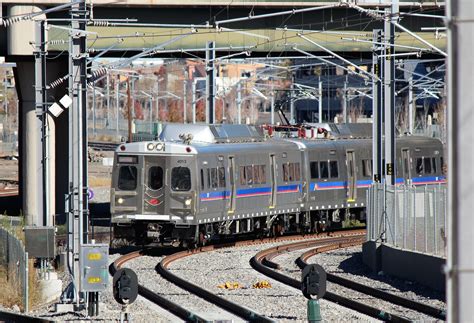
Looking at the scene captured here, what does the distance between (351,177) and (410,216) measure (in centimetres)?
1258

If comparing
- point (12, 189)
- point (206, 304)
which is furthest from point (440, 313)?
point (12, 189)

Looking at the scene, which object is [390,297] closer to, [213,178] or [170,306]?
[170,306]

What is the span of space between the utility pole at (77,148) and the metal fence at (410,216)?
267 inches

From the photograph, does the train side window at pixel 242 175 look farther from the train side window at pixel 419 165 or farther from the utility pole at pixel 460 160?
the utility pole at pixel 460 160

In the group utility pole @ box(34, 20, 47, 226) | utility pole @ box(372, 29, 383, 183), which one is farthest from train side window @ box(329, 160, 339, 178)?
utility pole @ box(34, 20, 47, 226)

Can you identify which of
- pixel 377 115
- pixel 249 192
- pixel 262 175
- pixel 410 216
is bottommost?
pixel 410 216

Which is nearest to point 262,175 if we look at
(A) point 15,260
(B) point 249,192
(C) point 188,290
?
(B) point 249,192

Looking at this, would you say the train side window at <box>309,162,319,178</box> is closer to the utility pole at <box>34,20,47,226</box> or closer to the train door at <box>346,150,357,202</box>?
the train door at <box>346,150,357,202</box>

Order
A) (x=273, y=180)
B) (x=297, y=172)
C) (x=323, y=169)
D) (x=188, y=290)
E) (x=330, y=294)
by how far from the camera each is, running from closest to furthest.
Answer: (x=330, y=294) → (x=188, y=290) → (x=273, y=180) → (x=297, y=172) → (x=323, y=169)

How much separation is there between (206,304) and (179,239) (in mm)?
9311

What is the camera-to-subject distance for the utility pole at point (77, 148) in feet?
66.2

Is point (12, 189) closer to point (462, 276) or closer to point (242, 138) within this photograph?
point (242, 138)

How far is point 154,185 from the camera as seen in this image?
1160 inches

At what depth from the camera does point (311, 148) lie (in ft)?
115
